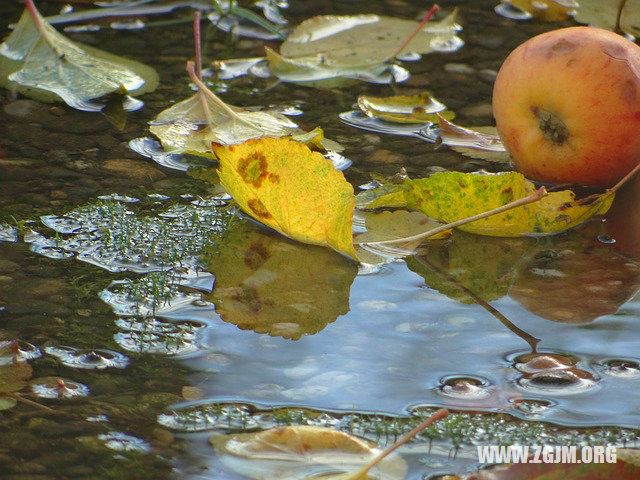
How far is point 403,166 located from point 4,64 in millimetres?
1139

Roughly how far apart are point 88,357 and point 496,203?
0.81 metres

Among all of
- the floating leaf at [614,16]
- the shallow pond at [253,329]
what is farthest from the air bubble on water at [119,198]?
the floating leaf at [614,16]

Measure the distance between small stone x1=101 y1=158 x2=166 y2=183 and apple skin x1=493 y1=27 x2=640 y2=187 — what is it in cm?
76

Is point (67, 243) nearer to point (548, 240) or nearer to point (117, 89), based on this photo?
point (117, 89)

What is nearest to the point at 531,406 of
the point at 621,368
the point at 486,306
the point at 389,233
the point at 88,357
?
the point at 621,368

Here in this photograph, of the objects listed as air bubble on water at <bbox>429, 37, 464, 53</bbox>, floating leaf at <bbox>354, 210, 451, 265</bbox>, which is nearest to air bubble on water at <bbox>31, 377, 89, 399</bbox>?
floating leaf at <bbox>354, 210, 451, 265</bbox>

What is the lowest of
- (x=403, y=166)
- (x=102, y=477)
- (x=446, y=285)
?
(x=102, y=477)

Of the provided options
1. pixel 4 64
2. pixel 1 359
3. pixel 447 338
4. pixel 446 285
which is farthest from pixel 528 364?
pixel 4 64

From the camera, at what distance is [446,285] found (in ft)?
5.53

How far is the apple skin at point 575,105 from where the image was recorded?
5.97ft

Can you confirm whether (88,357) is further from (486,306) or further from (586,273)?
(586,273)

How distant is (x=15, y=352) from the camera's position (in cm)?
143

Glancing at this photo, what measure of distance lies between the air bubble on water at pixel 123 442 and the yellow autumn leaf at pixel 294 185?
56 centimetres

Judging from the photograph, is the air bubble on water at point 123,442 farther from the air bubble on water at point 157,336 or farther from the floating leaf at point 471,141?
the floating leaf at point 471,141
